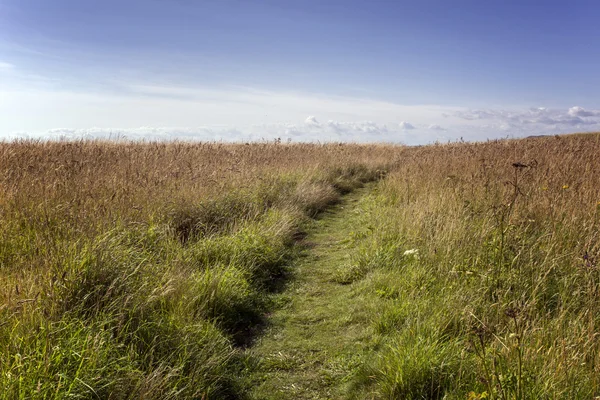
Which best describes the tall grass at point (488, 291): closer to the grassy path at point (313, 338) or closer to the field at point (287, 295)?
the field at point (287, 295)

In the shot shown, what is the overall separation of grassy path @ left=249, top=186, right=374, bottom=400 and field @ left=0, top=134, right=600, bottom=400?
2cm

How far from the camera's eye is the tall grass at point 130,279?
2344 mm

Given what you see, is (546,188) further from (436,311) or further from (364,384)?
(364,384)

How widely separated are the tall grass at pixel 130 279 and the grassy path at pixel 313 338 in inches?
10.8

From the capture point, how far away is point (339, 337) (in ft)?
11.7

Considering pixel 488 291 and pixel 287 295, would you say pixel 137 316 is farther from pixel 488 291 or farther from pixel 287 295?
pixel 488 291

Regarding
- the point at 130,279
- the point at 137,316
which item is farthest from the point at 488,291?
the point at 130,279

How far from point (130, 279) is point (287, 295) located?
194 centimetres

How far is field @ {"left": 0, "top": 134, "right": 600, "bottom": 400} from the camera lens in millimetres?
2402

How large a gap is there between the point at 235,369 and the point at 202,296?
0.91 meters

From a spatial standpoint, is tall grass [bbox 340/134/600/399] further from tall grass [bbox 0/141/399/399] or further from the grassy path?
tall grass [bbox 0/141/399/399]

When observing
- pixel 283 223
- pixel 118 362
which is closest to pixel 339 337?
pixel 118 362

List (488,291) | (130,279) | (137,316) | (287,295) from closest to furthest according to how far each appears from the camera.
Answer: (137,316)
(130,279)
(488,291)
(287,295)

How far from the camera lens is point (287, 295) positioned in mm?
4641
